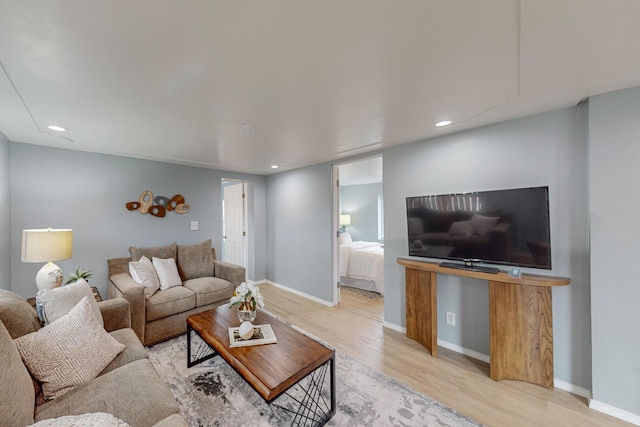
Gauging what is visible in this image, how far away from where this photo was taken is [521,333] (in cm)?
200

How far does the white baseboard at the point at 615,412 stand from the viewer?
5.41 ft

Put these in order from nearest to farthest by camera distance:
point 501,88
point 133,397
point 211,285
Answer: point 133,397 < point 501,88 < point 211,285

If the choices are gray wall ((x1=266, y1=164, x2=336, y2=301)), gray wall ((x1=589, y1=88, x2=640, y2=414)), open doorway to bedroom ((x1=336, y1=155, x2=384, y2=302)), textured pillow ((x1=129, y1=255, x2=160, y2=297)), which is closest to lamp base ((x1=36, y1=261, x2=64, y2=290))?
textured pillow ((x1=129, y1=255, x2=160, y2=297))

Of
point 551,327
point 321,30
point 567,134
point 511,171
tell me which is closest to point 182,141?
point 321,30

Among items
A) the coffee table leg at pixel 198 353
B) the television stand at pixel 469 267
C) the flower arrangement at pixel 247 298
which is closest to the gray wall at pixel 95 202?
the coffee table leg at pixel 198 353

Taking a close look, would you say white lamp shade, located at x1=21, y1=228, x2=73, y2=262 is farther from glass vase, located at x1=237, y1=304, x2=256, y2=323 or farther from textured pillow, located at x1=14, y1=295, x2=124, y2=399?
glass vase, located at x1=237, y1=304, x2=256, y2=323

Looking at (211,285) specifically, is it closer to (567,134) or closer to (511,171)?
(511,171)

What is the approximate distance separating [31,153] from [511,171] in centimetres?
498

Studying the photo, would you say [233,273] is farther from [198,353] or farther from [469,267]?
[469,267]

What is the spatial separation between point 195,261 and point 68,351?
218 cm

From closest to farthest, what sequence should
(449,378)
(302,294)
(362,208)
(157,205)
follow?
(449,378)
(157,205)
(302,294)
(362,208)

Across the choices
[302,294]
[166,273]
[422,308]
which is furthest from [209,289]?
[422,308]

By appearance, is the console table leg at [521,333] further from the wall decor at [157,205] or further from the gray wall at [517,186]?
the wall decor at [157,205]

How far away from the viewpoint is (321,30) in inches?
42.6
